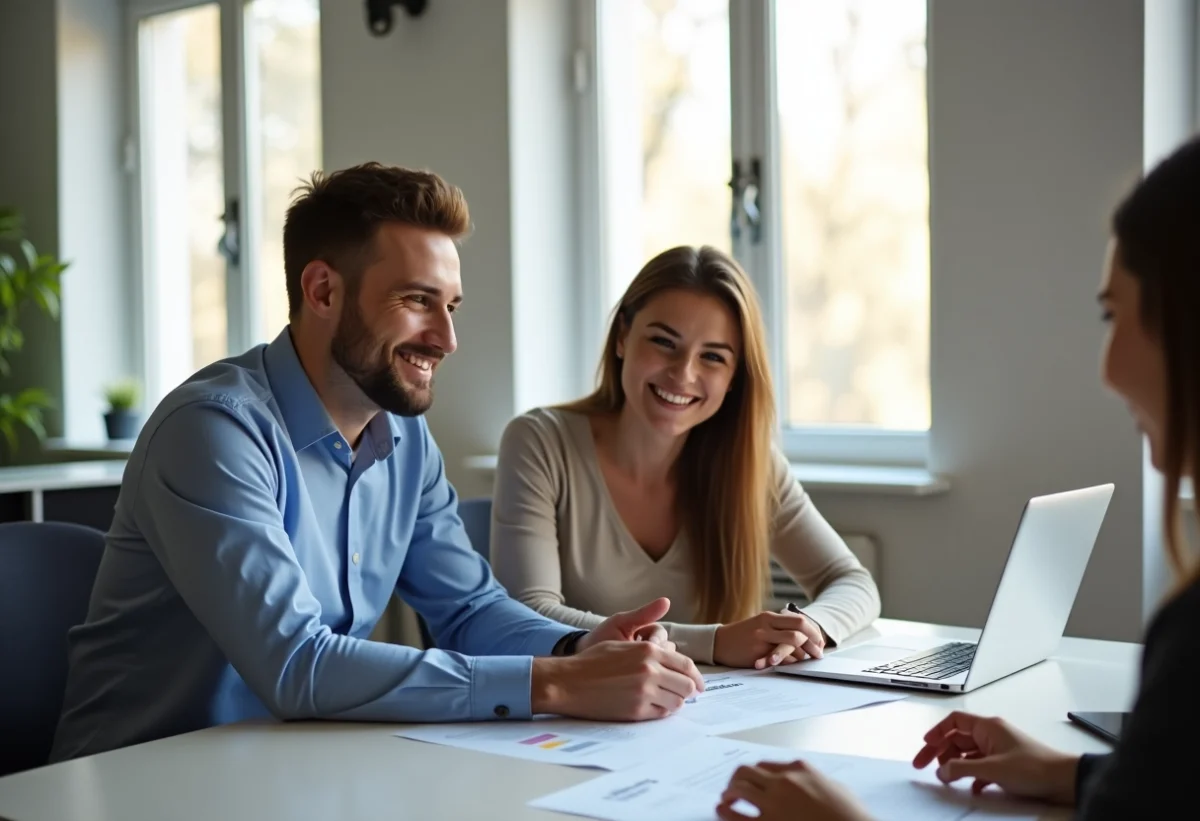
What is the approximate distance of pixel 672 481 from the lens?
2.42 m

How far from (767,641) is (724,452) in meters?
0.66

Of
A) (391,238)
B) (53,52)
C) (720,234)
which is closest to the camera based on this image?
(391,238)

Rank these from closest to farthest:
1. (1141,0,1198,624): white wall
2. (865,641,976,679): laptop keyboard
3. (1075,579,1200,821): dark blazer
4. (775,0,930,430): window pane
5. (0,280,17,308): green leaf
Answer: (1075,579,1200,821): dark blazer
(865,641,976,679): laptop keyboard
(1141,0,1198,624): white wall
(775,0,930,430): window pane
(0,280,17,308): green leaf

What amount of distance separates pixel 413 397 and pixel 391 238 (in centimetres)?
23

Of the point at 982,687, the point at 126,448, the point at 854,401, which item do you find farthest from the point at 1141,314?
the point at 126,448

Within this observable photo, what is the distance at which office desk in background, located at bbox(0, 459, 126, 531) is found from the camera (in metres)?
3.59

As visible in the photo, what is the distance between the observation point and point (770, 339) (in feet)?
11.3

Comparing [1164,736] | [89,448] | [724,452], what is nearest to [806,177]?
[724,452]

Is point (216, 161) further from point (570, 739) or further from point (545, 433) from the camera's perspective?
point (570, 739)

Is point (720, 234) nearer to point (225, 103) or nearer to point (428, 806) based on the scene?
point (225, 103)

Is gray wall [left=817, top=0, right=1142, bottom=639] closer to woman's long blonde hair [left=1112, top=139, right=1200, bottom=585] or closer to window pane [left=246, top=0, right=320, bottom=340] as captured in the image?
woman's long blonde hair [left=1112, top=139, right=1200, bottom=585]

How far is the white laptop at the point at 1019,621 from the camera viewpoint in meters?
1.55

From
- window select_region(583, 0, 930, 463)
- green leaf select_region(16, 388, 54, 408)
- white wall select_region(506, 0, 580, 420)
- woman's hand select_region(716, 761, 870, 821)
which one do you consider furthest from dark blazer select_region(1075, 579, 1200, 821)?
green leaf select_region(16, 388, 54, 408)

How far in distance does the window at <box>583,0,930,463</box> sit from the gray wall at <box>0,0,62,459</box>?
7.83 feet
